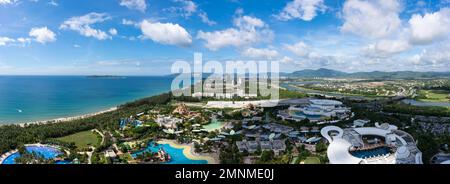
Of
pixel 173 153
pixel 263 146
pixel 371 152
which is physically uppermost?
pixel 263 146

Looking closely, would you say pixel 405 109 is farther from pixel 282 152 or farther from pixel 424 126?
pixel 282 152

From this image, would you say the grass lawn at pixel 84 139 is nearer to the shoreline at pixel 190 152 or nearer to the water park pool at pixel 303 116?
the shoreline at pixel 190 152

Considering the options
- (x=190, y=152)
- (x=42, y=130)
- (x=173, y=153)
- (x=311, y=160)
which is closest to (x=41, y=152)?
(x=42, y=130)

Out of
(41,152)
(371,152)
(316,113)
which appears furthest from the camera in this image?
(316,113)

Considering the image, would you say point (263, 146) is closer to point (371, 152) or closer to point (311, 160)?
point (311, 160)

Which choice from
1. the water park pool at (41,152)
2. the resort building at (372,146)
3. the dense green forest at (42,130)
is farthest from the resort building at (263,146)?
→ the dense green forest at (42,130)

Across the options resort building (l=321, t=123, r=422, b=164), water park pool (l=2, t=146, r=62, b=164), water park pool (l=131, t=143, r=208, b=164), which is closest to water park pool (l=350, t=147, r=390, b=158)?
resort building (l=321, t=123, r=422, b=164)

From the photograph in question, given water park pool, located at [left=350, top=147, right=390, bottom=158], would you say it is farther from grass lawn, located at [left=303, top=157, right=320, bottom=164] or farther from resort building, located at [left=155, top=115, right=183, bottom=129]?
resort building, located at [left=155, top=115, right=183, bottom=129]
